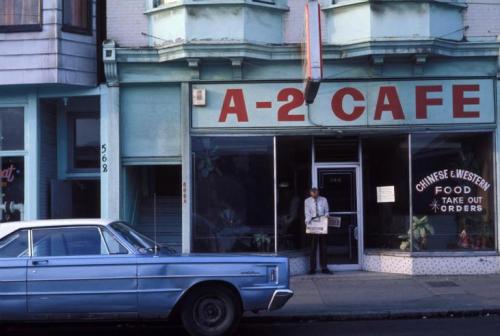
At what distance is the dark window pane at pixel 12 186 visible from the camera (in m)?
14.7

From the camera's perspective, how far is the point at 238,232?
1448 cm

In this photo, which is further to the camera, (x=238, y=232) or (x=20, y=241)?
(x=238, y=232)

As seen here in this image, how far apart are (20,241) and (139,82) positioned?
5900 millimetres

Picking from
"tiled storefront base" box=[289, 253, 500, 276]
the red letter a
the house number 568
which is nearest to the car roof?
the house number 568

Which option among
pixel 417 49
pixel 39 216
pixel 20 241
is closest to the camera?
pixel 20 241

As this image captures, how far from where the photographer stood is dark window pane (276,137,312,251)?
14547 millimetres

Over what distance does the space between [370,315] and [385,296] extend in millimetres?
1534

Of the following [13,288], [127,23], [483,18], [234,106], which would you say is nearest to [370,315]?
[13,288]

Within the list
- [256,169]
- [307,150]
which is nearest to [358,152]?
[307,150]

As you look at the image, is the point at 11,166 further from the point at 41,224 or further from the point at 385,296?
the point at 385,296

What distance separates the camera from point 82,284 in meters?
8.86

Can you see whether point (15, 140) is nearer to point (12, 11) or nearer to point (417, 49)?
point (12, 11)

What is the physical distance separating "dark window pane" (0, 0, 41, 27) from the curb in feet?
24.8

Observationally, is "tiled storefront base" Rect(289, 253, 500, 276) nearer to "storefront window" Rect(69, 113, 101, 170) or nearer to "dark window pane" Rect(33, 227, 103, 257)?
"storefront window" Rect(69, 113, 101, 170)
